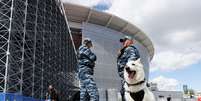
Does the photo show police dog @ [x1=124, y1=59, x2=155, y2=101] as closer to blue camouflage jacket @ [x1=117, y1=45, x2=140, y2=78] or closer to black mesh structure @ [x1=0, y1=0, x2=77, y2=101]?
blue camouflage jacket @ [x1=117, y1=45, x2=140, y2=78]

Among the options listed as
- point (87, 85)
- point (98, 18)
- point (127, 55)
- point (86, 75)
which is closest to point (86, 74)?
point (86, 75)

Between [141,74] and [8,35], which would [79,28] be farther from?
[141,74]

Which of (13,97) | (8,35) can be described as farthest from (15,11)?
(13,97)

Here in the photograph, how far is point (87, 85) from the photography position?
5137mm

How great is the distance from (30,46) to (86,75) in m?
18.1

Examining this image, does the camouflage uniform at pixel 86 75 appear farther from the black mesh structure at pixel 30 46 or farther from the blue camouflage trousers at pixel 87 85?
the black mesh structure at pixel 30 46

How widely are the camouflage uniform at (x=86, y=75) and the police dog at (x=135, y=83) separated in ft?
3.56

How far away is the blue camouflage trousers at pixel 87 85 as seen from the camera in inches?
199

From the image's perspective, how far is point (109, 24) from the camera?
5397cm

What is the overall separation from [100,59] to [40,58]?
28.9 metres

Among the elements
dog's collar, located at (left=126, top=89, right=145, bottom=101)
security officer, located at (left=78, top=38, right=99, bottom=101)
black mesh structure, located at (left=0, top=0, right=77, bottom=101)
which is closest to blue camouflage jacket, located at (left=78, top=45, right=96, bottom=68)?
security officer, located at (left=78, top=38, right=99, bottom=101)

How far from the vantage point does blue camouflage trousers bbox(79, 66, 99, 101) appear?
5.05 meters

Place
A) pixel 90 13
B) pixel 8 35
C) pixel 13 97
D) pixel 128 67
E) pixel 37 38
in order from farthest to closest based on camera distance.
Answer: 1. pixel 90 13
2. pixel 37 38
3. pixel 8 35
4. pixel 13 97
5. pixel 128 67

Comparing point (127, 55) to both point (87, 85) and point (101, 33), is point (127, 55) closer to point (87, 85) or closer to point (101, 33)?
point (87, 85)
